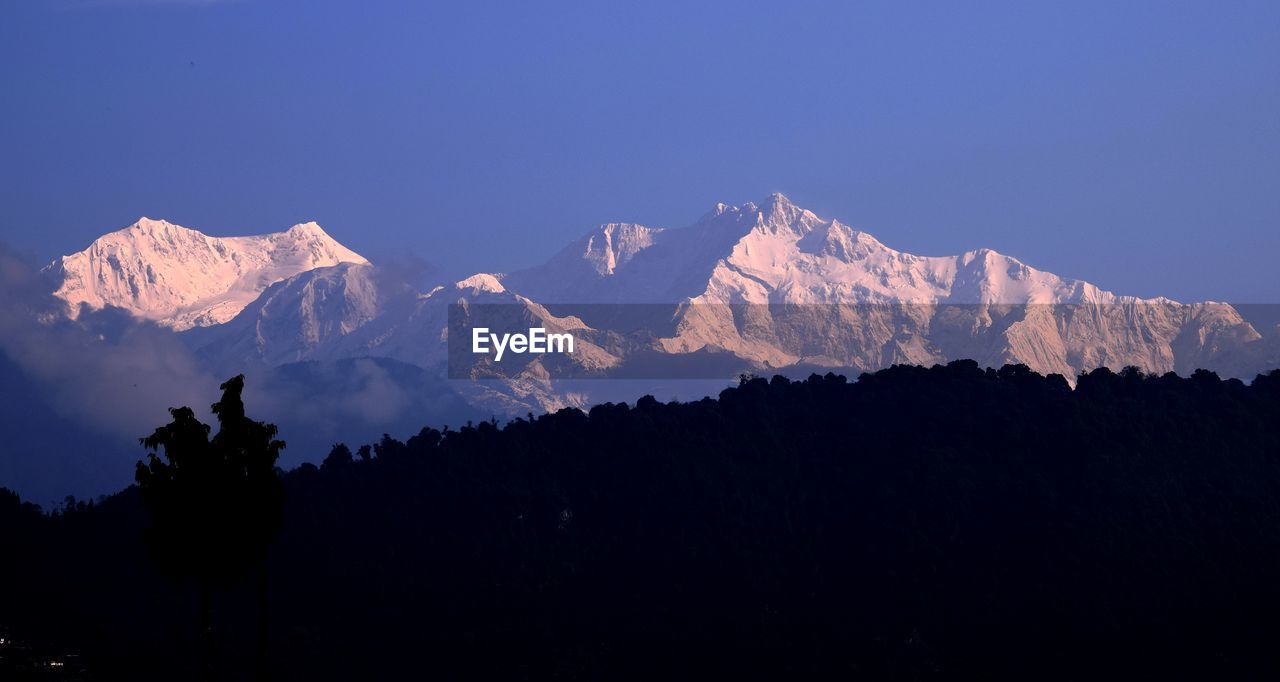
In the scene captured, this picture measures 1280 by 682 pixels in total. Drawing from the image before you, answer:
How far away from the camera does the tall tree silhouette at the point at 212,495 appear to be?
97750 mm

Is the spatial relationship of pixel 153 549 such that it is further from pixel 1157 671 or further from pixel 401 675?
pixel 1157 671

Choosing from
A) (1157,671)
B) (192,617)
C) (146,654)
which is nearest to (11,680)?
(146,654)

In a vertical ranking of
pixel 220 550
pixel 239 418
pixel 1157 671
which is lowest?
pixel 1157 671

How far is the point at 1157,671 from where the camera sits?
652ft

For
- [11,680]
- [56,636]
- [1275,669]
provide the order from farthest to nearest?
[1275,669], [56,636], [11,680]

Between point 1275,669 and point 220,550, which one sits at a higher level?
point 220,550

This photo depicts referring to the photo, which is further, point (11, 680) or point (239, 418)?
point (11, 680)

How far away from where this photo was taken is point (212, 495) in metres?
97.4

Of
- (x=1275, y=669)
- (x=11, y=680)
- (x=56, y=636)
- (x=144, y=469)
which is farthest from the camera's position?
(x=1275, y=669)

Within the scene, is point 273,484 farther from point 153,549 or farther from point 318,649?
point 318,649

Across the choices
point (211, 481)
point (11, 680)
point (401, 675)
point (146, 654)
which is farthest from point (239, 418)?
point (401, 675)

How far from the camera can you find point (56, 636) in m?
176

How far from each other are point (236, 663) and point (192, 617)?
802 inches

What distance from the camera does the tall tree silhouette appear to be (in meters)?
97.8
